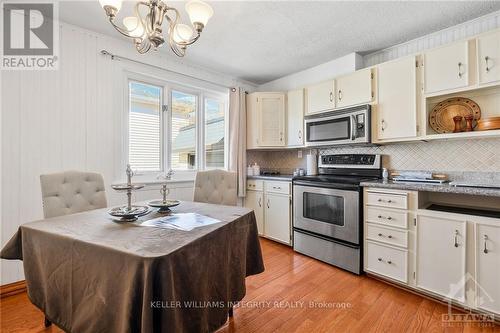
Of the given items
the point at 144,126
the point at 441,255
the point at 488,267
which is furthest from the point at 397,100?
the point at 144,126

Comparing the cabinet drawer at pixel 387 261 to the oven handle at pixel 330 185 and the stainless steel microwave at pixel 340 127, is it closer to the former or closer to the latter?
the oven handle at pixel 330 185

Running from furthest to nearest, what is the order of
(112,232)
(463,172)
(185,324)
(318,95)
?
(318,95), (463,172), (112,232), (185,324)

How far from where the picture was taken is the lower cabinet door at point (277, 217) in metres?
3.16

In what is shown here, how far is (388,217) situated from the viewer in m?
2.19

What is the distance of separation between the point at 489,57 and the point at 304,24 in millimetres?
1535

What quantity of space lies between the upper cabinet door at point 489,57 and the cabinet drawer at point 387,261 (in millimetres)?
1578

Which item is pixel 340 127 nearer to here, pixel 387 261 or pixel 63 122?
pixel 387 261

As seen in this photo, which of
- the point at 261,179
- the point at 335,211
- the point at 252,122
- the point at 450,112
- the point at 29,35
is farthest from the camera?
the point at 252,122

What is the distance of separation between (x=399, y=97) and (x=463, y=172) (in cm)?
92

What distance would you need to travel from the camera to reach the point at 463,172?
7.27 ft

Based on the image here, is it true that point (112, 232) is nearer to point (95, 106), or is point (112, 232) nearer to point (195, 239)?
point (195, 239)

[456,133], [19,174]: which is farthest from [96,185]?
[456,133]

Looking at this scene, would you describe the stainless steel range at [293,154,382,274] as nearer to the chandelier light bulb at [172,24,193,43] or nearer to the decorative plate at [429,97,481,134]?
the decorative plate at [429,97,481,134]

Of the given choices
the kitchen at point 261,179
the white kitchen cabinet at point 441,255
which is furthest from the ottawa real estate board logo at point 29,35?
the white kitchen cabinet at point 441,255
